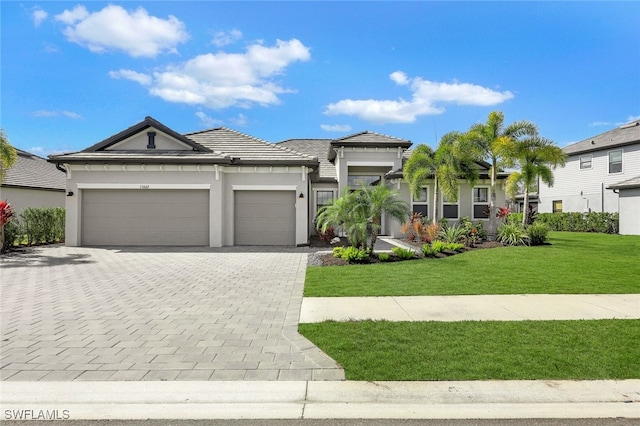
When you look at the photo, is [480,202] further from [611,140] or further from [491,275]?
[611,140]

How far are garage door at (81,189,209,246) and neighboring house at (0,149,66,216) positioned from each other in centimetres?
941

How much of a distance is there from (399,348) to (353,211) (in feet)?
24.9

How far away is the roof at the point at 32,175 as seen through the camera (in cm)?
2333

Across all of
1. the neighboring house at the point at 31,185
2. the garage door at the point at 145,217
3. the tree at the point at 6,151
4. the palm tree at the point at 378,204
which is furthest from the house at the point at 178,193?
the neighboring house at the point at 31,185

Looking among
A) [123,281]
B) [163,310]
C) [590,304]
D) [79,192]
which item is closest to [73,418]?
[163,310]

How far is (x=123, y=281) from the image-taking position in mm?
8969

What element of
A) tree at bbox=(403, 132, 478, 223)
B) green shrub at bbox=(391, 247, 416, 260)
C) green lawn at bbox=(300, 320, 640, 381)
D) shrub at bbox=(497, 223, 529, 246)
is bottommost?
green lawn at bbox=(300, 320, 640, 381)

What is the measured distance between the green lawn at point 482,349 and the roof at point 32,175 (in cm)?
2623

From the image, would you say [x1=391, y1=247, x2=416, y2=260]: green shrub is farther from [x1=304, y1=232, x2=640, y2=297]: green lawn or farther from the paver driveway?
the paver driveway

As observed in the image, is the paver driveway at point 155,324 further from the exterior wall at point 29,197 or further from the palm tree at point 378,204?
the exterior wall at point 29,197

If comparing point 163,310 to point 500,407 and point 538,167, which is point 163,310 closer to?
point 500,407

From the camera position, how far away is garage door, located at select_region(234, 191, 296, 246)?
1667 cm

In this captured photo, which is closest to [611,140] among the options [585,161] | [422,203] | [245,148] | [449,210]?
[585,161]

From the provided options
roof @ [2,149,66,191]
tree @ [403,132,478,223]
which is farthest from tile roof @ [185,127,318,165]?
roof @ [2,149,66,191]
